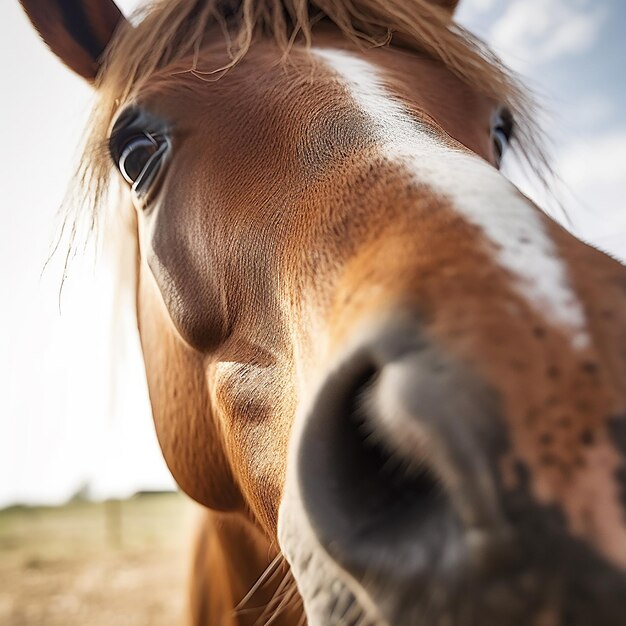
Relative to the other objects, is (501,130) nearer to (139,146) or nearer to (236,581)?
(139,146)

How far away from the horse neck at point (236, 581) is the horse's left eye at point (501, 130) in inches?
→ 60.0

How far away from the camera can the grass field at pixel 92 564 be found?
6.41 m

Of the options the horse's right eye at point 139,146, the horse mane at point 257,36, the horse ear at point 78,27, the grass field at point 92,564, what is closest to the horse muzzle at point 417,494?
the horse's right eye at point 139,146

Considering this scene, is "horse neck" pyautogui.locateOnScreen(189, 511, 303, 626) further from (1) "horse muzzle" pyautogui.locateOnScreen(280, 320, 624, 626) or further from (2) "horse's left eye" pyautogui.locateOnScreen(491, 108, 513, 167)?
(2) "horse's left eye" pyautogui.locateOnScreen(491, 108, 513, 167)

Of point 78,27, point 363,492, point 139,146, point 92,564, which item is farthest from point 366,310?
point 92,564

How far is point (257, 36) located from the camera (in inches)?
65.8

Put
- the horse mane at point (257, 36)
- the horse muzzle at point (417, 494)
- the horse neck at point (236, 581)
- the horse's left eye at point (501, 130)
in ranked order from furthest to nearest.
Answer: the horse neck at point (236, 581), the horse's left eye at point (501, 130), the horse mane at point (257, 36), the horse muzzle at point (417, 494)

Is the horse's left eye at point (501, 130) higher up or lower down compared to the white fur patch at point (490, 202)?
lower down

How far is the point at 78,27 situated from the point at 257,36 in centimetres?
73

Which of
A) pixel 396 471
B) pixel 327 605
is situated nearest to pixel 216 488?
pixel 327 605

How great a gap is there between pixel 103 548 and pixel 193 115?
11.7 metres

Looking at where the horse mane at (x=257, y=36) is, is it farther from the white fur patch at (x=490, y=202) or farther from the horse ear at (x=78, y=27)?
the white fur patch at (x=490, y=202)

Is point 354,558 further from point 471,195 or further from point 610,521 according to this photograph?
point 471,195

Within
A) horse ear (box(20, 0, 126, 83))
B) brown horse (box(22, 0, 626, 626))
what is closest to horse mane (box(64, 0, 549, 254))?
brown horse (box(22, 0, 626, 626))
